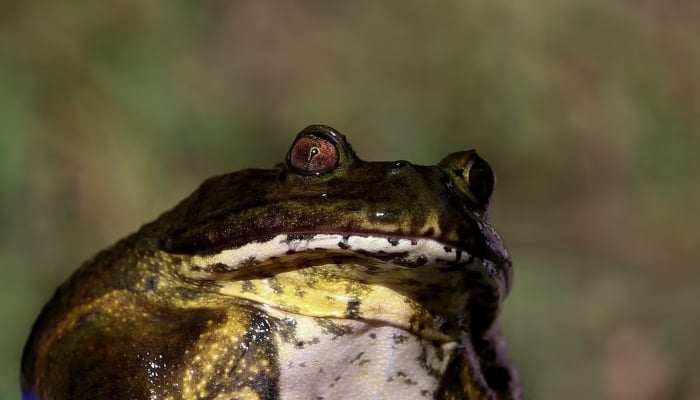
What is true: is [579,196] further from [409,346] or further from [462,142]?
[409,346]

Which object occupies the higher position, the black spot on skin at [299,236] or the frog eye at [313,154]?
the frog eye at [313,154]

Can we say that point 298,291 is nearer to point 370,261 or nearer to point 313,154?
point 370,261

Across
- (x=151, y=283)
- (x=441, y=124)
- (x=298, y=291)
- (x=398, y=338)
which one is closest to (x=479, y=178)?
(x=398, y=338)

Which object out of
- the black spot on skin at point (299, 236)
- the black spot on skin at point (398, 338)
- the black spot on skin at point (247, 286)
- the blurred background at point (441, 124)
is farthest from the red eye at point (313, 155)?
the blurred background at point (441, 124)

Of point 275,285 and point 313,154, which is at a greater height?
point 313,154

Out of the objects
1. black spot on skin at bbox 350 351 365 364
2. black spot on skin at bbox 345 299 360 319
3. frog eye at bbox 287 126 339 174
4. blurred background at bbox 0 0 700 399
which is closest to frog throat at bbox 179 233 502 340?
black spot on skin at bbox 345 299 360 319

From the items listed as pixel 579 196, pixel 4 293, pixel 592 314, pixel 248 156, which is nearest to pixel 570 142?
pixel 579 196

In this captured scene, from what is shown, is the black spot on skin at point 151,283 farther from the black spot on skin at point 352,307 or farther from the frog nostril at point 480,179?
the frog nostril at point 480,179
